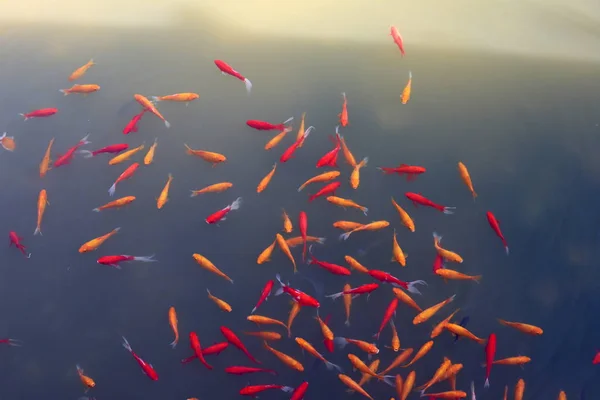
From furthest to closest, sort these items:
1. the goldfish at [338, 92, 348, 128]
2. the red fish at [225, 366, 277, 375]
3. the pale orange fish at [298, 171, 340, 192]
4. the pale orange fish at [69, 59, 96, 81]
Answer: the pale orange fish at [69, 59, 96, 81], the goldfish at [338, 92, 348, 128], the pale orange fish at [298, 171, 340, 192], the red fish at [225, 366, 277, 375]

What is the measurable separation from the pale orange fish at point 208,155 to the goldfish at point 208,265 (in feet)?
1.87

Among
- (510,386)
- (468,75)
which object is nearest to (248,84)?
(468,75)

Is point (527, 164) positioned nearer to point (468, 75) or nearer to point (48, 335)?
point (468, 75)

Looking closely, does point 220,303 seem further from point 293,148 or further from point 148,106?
point 148,106

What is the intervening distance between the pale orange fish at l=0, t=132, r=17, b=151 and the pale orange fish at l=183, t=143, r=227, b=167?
1.07m

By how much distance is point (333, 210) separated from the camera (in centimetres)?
298

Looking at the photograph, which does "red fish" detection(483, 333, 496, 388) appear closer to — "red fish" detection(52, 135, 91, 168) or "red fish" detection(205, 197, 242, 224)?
"red fish" detection(205, 197, 242, 224)

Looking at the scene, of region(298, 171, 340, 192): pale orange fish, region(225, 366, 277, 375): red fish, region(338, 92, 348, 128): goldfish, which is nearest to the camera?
region(225, 366, 277, 375): red fish

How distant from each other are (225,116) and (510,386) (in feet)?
7.46

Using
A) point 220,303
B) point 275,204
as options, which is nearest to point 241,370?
point 220,303

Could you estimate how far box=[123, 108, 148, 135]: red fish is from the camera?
121 inches

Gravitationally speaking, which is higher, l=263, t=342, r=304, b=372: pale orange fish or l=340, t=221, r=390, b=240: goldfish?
l=340, t=221, r=390, b=240: goldfish

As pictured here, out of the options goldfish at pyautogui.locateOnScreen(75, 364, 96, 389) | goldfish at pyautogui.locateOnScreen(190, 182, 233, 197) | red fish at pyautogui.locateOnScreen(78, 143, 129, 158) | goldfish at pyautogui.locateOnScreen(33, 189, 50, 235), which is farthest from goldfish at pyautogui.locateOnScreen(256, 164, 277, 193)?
goldfish at pyautogui.locateOnScreen(75, 364, 96, 389)

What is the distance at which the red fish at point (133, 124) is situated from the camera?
306 cm
